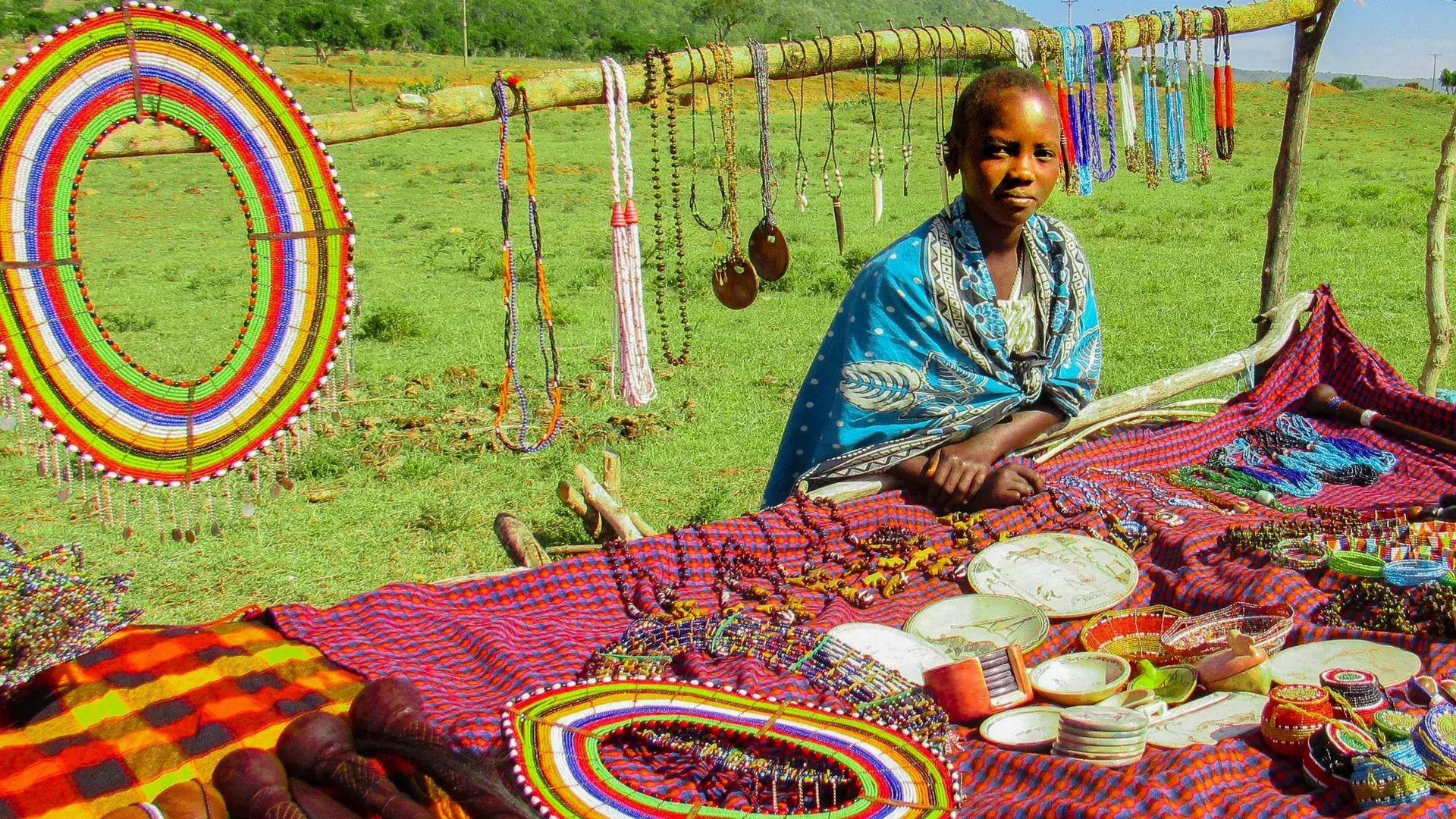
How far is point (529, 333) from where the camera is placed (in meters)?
9.45

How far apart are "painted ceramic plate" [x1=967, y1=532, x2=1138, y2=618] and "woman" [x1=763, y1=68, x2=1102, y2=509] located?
11.0 inches

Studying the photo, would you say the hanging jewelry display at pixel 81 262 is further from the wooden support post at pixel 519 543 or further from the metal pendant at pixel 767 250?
the metal pendant at pixel 767 250

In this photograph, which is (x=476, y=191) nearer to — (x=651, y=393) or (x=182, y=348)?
(x=182, y=348)

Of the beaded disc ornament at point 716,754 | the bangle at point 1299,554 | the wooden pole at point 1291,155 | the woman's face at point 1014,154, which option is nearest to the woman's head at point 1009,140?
the woman's face at point 1014,154

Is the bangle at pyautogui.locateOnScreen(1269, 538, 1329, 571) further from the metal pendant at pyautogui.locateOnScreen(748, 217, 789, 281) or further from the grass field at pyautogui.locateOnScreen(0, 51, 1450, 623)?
the grass field at pyautogui.locateOnScreen(0, 51, 1450, 623)

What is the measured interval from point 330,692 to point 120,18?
1564mm

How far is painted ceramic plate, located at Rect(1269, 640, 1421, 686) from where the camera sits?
107 inches

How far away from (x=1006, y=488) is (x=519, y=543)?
163 centimetres

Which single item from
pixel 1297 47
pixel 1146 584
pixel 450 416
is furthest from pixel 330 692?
pixel 1297 47

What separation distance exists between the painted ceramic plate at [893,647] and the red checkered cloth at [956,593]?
138mm

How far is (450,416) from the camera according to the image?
22.8 ft

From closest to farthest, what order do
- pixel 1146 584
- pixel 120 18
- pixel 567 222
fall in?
pixel 120 18
pixel 1146 584
pixel 567 222

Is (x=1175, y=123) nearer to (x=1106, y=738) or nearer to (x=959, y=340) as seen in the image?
(x=959, y=340)

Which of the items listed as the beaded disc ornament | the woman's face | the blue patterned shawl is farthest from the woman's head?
the beaded disc ornament
